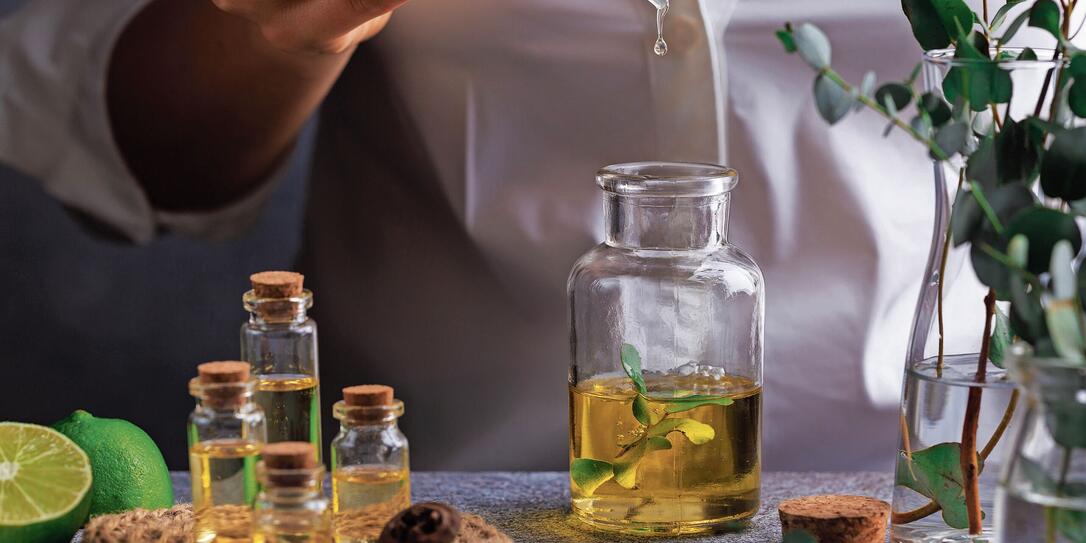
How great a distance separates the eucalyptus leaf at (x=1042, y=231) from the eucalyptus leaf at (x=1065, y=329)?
0.07 m

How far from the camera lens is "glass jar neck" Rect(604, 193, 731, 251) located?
792 millimetres

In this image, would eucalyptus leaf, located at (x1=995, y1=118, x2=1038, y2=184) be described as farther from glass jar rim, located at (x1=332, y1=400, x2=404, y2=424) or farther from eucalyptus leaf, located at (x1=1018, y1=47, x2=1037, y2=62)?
glass jar rim, located at (x1=332, y1=400, x2=404, y2=424)

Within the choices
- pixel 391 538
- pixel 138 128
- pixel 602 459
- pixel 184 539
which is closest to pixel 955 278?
pixel 602 459

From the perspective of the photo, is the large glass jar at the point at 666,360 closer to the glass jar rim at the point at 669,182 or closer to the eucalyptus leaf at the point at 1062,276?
the glass jar rim at the point at 669,182

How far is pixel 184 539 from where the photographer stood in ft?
2.39

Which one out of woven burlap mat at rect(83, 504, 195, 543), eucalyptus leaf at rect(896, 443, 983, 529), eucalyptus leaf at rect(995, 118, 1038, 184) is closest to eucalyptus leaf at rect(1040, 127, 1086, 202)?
eucalyptus leaf at rect(995, 118, 1038, 184)

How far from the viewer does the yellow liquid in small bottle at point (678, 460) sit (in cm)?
77

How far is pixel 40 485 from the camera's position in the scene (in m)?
A: 0.73

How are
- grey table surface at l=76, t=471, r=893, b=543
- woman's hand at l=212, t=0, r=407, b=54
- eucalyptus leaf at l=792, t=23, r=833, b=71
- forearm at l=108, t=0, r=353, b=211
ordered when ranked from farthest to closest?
1. forearm at l=108, t=0, r=353, b=211
2. woman's hand at l=212, t=0, r=407, b=54
3. grey table surface at l=76, t=471, r=893, b=543
4. eucalyptus leaf at l=792, t=23, r=833, b=71

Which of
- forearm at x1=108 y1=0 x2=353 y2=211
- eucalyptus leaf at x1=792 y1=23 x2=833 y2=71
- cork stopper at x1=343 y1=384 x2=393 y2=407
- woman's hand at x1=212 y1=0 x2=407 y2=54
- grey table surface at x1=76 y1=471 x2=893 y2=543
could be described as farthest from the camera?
forearm at x1=108 y1=0 x2=353 y2=211

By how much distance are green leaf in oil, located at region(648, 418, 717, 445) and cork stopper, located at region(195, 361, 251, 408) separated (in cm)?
25

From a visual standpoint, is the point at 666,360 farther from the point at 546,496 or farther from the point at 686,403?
the point at 546,496

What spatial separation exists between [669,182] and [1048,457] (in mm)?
340

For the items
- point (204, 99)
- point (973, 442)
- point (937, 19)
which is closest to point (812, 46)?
point (937, 19)
